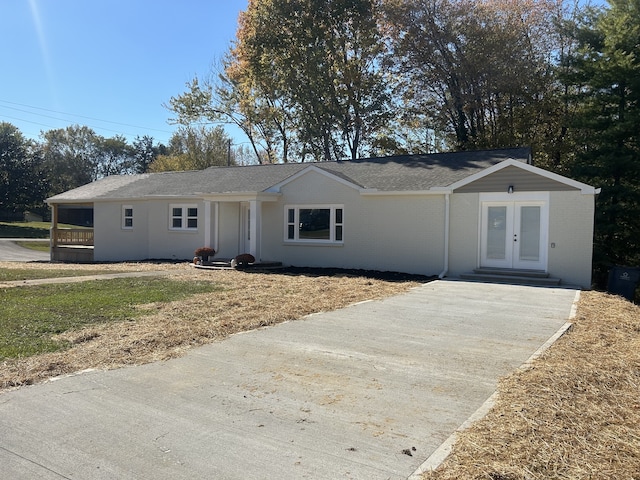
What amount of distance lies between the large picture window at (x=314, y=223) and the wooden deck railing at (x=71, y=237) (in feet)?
37.6

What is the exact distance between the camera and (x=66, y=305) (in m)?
9.09

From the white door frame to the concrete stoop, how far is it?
0.72ft

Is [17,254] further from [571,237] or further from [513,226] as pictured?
[571,237]

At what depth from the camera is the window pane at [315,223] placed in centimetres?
1747

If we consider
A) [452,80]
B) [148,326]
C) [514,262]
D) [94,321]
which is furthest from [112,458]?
[452,80]

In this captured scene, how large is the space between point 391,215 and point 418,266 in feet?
6.06

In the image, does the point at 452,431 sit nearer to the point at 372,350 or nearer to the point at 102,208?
the point at 372,350

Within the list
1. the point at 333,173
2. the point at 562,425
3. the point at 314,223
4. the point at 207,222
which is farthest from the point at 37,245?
the point at 562,425

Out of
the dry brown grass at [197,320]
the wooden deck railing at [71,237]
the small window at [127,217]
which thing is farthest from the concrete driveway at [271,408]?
the wooden deck railing at [71,237]

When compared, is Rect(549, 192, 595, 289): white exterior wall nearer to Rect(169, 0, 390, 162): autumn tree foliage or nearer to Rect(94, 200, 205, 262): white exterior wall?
Rect(94, 200, 205, 262): white exterior wall

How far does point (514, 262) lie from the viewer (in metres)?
14.2

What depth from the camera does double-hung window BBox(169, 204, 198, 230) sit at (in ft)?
68.1

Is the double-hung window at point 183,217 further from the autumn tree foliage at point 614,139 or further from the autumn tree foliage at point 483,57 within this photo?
the autumn tree foliage at point 483,57

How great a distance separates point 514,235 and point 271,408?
11.5 meters
